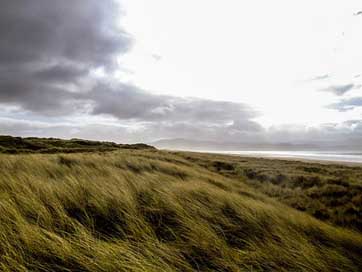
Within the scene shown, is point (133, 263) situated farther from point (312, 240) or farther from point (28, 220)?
point (312, 240)

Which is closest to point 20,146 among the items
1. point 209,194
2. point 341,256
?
point 209,194

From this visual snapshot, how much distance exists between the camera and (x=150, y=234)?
302 centimetres

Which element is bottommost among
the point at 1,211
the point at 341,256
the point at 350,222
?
the point at 350,222

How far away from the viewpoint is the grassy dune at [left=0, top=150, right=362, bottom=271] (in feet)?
7.43

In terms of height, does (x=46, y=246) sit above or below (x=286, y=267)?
above

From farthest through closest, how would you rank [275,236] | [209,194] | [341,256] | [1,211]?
1. [209,194]
2. [275,236]
3. [341,256]
4. [1,211]

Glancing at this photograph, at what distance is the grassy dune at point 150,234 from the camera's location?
2.26 meters

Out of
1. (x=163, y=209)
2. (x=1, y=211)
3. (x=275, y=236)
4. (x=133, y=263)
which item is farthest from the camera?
(x=163, y=209)

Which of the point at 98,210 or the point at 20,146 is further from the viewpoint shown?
the point at 20,146

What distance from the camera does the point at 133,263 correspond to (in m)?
2.25

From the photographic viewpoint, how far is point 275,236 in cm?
345

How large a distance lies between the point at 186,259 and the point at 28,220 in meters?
1.85

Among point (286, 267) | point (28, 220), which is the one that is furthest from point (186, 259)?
point (28, 220)

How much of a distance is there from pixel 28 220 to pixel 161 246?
1.57 m
